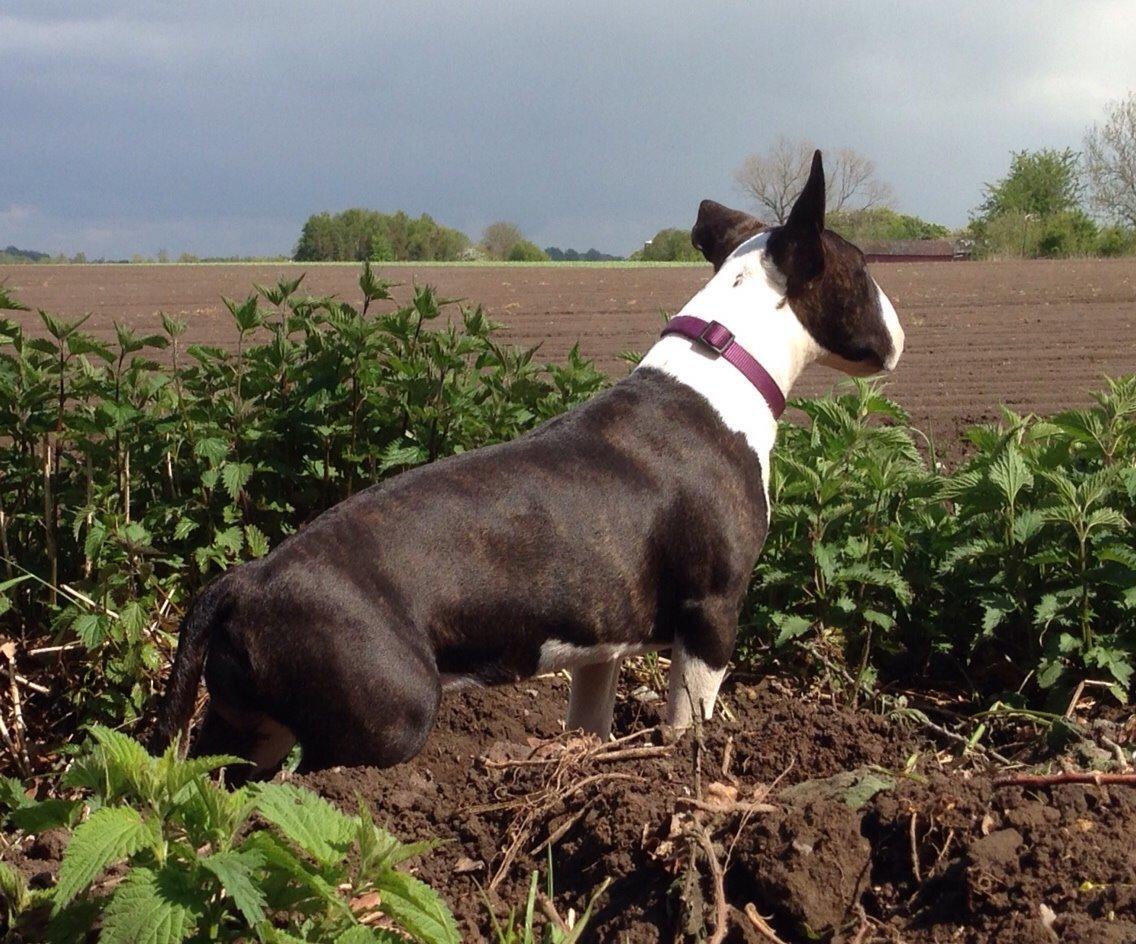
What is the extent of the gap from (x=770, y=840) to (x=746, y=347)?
2.27m

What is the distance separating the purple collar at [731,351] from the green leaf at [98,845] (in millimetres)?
2707

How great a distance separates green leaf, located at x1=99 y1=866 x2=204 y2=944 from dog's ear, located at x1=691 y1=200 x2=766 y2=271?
3380mm

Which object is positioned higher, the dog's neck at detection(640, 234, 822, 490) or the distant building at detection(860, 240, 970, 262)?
the distant building at detection(860, 240, 970, 262)

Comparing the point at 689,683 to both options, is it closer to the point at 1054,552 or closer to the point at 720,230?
the point at 1054,552

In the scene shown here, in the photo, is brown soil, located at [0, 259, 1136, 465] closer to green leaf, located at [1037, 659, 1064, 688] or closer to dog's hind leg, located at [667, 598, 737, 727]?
green leaf, located at [1037, 659, 1064, 688]

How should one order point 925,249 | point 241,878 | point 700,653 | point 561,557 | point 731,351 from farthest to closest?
point 925,249 → point 731,351 → point 700,653 → point 561,557 → point 241,878

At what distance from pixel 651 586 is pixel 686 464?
40 centimetres

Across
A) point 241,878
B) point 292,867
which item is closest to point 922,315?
point 292,867

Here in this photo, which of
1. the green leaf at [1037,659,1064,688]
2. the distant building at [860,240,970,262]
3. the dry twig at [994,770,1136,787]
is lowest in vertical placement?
the green leaf at [1037,659,1064,688]

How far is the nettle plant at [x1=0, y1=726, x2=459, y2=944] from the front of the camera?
2.07 meters

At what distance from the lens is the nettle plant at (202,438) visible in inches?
197

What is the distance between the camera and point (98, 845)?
2.10m

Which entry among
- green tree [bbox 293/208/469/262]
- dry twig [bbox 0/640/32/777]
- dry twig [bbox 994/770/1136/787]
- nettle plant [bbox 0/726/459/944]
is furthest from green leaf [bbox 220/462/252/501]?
green tree [bbox 293/208/469/262]

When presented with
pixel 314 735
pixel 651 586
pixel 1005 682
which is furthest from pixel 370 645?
pixel 1005 682
